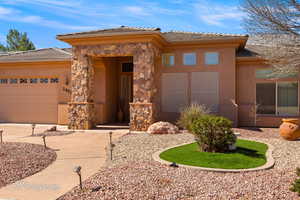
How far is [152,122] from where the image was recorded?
12828 mm

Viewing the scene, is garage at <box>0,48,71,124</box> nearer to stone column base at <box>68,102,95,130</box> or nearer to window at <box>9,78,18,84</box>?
window at <box>9,78,18,84</box>

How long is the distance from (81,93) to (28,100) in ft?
16.3

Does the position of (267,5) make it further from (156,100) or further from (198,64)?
(156,100)

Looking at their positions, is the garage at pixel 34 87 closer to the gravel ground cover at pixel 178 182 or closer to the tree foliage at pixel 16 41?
the gravel ground cover at pixel 178 182

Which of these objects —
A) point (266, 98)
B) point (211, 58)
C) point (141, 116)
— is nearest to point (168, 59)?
point (211, 58)

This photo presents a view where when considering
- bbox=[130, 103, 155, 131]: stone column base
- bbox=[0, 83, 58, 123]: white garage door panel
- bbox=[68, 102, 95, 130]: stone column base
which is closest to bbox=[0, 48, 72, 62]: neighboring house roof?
bbox=[0, 83, 58, 123]: white garage door panel

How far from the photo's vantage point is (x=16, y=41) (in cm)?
4309

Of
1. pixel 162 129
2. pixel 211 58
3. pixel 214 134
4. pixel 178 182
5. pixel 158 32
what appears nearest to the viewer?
pixel 178 182

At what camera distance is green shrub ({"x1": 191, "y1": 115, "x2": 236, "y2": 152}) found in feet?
25.1

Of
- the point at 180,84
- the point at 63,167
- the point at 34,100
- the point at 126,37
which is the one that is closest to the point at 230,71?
the point at 180,84

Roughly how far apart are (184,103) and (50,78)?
26.9 ft

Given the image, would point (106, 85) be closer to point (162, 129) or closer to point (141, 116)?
point (141, 116)

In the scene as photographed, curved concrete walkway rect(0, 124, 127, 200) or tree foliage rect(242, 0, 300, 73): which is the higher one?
tree foliage rect(242, 0, 300, 73)

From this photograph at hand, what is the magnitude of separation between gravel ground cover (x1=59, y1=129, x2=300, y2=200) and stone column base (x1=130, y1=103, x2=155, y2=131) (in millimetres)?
5322
